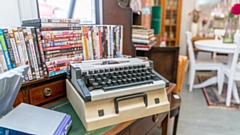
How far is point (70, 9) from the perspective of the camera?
1.45 m

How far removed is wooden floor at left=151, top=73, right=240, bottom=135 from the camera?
1.88 m

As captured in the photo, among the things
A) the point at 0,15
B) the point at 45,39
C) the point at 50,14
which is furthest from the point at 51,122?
the point at 50,14

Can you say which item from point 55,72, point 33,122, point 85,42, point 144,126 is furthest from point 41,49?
point 144,126

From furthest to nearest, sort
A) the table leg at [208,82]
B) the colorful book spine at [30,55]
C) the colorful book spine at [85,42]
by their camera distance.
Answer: the table leg at [208,82] < the colorful book spine at [85,42] < the colorful book spine at [30,55]

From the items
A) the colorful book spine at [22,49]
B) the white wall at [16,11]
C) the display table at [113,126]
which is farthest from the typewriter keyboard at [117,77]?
the white wall at [16,11]

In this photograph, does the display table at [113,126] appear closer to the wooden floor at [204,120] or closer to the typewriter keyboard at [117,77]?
the typewriter keyboard at [117,77]

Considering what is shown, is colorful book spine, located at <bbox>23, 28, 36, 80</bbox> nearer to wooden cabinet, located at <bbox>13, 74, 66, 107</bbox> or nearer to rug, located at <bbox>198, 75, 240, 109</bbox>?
wooden cabinet, located at <bbox>13, 74, 66, 107</bbox>

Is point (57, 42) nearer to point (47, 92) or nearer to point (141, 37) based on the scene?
point (47, 92)

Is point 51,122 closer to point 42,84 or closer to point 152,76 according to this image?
point 42,84

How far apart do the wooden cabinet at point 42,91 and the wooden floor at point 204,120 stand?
1249mm

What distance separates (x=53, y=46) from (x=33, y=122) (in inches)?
16.0

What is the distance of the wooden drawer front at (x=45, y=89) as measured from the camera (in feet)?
2.82

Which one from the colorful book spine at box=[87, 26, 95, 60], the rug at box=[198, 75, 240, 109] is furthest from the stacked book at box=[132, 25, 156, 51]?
the rug at box=[198, 75, 240, 109]

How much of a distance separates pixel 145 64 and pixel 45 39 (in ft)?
1.68
